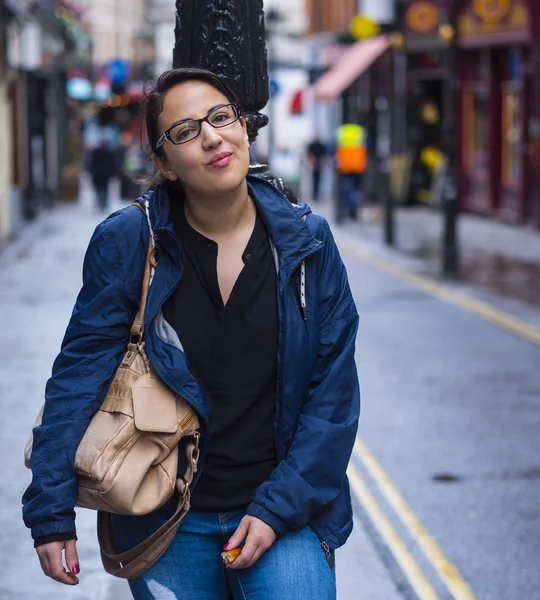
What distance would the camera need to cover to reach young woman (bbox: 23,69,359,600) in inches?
114

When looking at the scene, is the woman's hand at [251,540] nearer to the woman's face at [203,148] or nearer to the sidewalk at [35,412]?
the woman's face at [203,148]

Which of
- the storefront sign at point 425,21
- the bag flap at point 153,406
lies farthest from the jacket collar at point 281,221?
the storefront sign at point 425,21

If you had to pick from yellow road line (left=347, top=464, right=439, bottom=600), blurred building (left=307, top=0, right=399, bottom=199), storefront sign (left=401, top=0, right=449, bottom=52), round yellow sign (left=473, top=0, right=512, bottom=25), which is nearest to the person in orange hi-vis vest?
blurred building (left=307, top=0, right=399, bottom=199)

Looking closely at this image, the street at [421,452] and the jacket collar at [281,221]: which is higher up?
the jacket collar at [281,221]

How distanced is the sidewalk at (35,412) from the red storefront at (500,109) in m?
7.80

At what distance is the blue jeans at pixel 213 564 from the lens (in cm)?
292

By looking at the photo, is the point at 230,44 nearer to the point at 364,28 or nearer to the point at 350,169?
the point at 350,169

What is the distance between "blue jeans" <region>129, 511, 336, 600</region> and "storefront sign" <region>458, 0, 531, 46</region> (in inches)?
820

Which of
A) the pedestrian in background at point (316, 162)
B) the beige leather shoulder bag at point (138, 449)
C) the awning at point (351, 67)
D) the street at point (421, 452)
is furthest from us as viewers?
→ the pedestrian in background at point (316, 162)

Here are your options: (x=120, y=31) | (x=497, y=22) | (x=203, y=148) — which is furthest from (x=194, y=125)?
(x=120, y=31)

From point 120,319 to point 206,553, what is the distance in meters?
0.55

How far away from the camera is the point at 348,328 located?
307 cm

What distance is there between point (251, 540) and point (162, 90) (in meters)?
1.02

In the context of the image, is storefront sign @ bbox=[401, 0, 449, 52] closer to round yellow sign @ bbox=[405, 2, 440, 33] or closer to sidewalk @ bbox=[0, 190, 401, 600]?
round yellow sign @ bbox=[405, 2, 440, 33]
